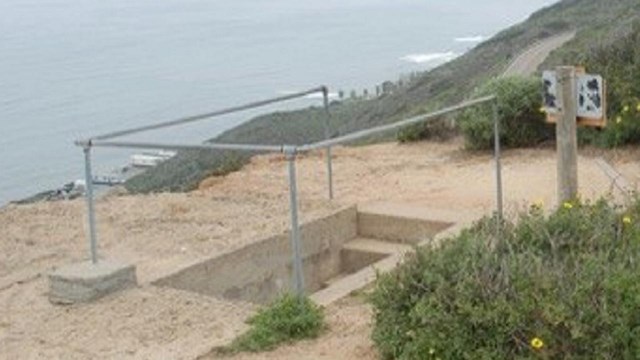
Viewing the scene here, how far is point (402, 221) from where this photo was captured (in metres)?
9.81

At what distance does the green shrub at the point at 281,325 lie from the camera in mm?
6438

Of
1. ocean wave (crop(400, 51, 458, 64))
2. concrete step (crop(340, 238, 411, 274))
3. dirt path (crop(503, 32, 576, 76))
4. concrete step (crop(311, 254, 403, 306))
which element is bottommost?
concrete step (crop(340, 238, 411, 274))

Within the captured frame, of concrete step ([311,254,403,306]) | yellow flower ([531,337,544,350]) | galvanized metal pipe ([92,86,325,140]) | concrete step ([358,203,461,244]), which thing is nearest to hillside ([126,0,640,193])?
concrete step ([358,203,461,244])

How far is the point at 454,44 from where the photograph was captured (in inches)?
3054

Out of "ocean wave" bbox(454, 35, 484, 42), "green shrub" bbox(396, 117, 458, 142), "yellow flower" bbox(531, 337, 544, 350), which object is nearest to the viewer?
"yellow flower" bbox(531, 337, 544, 350)

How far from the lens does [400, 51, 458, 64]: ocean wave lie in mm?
65562

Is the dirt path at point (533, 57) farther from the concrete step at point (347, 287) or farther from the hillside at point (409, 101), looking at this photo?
the concrete step at point (347, 287)

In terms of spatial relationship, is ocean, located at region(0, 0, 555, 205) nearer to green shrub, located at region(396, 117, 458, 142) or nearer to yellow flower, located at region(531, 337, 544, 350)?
green shrub, located at region(396, 117, 458, 142)

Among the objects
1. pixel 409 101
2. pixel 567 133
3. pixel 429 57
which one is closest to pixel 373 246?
pixel 567 133

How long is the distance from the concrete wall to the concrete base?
0.28 metres

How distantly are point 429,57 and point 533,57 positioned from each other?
1160 inches

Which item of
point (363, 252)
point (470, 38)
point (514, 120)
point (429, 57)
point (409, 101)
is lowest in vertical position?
point (363, 252)

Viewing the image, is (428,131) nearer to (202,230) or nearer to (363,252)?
(363,252)

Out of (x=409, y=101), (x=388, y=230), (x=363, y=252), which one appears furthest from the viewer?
(x=409, y=101)
